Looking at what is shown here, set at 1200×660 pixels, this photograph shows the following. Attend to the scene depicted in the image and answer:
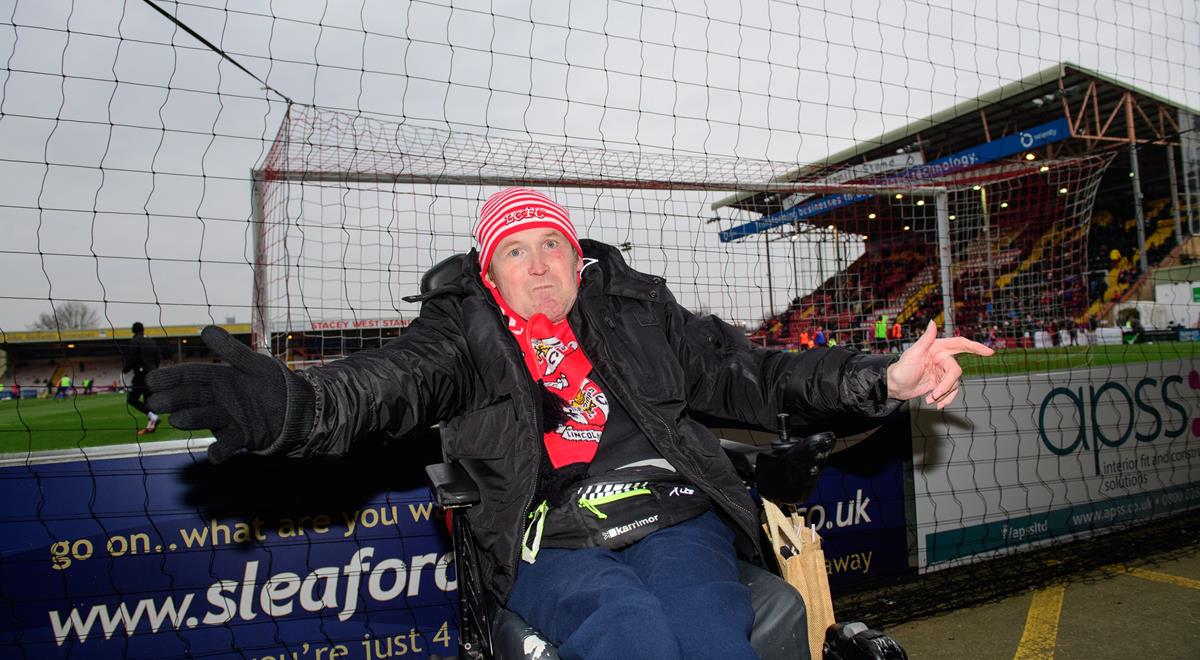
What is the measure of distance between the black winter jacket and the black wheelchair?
7 centimetres

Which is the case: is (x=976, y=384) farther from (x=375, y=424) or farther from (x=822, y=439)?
(x=375, y=424)

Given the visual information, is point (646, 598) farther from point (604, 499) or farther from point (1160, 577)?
point (1160, 577)

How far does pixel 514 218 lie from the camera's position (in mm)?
1962

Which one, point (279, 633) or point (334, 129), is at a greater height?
point (334, 129)

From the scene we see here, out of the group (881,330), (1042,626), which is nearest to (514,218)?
(1042,626)

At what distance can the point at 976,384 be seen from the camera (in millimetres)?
3766

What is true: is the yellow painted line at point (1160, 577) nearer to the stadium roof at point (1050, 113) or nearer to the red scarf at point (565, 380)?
the red scarf at point (565, 380)

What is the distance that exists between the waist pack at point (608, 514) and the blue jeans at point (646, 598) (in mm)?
26

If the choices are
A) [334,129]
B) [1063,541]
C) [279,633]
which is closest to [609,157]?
[334,129]

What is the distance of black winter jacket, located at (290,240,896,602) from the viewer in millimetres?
1666

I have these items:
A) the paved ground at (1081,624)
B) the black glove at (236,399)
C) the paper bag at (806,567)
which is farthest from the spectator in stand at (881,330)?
the black glove at (236,399)

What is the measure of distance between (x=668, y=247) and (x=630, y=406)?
1.84m

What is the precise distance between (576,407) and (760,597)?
0.68m

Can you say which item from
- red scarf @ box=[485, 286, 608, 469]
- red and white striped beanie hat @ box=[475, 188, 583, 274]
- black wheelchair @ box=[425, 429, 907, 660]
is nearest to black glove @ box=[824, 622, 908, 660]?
black wheelchair @ box=[425, 429, 907, 660]
